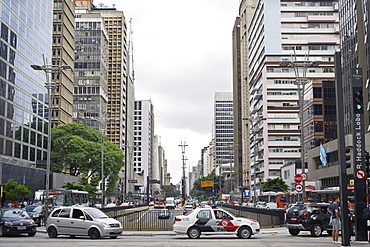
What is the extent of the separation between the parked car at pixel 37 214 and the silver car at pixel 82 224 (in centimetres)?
1120

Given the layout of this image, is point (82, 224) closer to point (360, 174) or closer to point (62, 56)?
point (360, 174)

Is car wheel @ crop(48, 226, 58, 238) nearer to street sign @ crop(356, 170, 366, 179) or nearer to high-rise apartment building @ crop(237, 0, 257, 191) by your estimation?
street sign @ crop(356, 170, 366, 179)

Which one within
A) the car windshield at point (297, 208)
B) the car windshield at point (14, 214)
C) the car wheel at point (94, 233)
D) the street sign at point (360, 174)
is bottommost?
the car wheel at point (94, 233)

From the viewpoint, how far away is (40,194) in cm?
5728

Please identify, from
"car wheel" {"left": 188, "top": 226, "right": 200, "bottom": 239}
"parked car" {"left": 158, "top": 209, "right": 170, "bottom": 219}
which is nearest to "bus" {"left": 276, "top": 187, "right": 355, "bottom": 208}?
"parked car" {"left": 158, "top": 209, "right": 170, "bottom": 219}

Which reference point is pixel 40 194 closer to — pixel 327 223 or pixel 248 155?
pixel 327 223

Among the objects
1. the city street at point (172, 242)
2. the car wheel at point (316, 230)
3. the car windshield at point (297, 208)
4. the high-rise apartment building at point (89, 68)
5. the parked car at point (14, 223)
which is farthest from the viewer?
the high-rise apartment building at point (89, 68)

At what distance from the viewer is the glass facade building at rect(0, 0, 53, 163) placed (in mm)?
68625

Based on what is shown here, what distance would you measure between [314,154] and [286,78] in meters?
39.4

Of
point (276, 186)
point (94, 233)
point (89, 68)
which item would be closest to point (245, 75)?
point (89, 68)

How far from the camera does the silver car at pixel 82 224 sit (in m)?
24.3

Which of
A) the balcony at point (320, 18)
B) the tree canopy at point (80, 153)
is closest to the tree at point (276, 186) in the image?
the tree canopy at point (80, 153)

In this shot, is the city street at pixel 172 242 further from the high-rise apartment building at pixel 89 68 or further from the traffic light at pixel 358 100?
the high-rise apartment building at pixel 89 68

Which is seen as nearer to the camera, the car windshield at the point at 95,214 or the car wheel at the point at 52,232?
the car windshield at the point at 95,214
